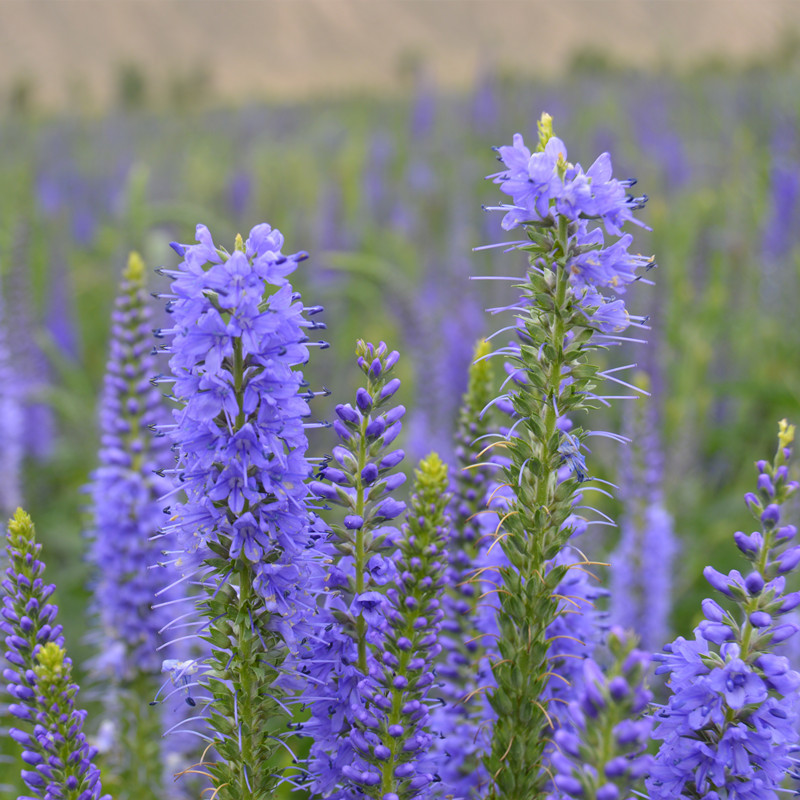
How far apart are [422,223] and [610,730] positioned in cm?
1296

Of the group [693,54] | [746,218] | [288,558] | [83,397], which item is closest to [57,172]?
[83,397]

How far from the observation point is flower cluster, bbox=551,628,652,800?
4.37ft

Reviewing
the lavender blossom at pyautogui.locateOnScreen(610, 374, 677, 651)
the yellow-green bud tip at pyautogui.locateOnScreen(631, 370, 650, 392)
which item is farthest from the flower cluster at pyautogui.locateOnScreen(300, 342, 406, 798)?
the lavender blossom at pyautogui.locateOnScreen(610, 374, 677, 651)

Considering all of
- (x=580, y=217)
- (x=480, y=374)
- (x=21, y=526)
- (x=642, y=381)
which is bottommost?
(x=21, y=526)

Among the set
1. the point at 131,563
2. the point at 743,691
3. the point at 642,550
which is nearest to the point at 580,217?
the point at 743,691

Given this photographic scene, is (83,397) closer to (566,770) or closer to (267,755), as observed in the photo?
(267,755)

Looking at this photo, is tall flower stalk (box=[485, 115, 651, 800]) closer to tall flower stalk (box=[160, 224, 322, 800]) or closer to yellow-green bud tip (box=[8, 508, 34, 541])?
tall flower stalk (box=[160, 224, 322, 800])

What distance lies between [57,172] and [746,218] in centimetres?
1235

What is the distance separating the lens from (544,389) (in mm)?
1951

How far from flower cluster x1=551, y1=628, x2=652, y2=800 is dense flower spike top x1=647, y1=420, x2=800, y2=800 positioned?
0.37m

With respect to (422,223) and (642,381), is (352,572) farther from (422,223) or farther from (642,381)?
(422,223)

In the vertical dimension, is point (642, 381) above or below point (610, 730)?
above

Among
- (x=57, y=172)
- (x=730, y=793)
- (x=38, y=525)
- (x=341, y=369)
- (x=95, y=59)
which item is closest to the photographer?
(x=730, y=793)

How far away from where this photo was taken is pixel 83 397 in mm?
8461
